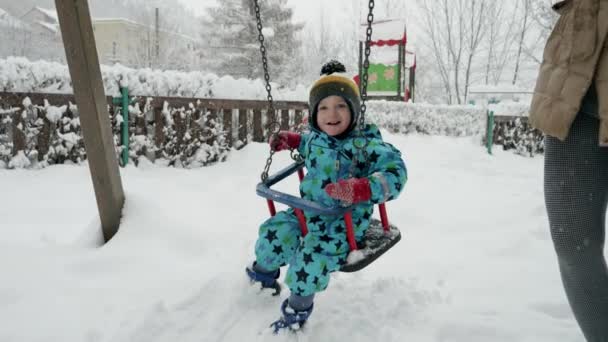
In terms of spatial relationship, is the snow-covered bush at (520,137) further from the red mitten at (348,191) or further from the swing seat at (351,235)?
the red mitten at (348,191)

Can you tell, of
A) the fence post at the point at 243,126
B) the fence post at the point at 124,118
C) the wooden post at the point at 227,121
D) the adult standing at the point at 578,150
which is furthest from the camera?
the fence post at the point at 243,126

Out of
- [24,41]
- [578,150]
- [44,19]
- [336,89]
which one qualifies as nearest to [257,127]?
[336,89]

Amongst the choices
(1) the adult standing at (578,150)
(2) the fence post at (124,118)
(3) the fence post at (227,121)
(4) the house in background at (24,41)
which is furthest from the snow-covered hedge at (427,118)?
(4) the house in background at (24,41)

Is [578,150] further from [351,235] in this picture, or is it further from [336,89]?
[336,89]

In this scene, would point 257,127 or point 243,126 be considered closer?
point 243,126

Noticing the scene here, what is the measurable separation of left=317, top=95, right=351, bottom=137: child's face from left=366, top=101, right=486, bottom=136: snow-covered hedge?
8.62 m

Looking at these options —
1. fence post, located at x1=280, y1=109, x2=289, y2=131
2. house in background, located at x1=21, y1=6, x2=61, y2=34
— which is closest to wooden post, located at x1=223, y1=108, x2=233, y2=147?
fence post, located at x1=280, y1=109, x2=289, y2=131

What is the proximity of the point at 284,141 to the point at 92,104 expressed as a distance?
1.12 meters

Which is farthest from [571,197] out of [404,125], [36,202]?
[404,125]

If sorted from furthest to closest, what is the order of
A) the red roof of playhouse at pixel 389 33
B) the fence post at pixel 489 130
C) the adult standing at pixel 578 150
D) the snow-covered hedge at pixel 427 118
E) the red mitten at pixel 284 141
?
the red roof of playhouse at pixel 389 33 < the snow-covered hedge at pixel 427 118 < the fence post at pixel 489 130 < the red mitten at pixel 284 141 < the adult standing at pixel 578 150

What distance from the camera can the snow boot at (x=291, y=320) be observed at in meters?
1.74

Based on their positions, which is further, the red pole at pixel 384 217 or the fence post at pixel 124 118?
the fence post at pixel 124 118

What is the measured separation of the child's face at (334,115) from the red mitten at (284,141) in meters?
0.27

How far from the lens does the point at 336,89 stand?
2006 mm
